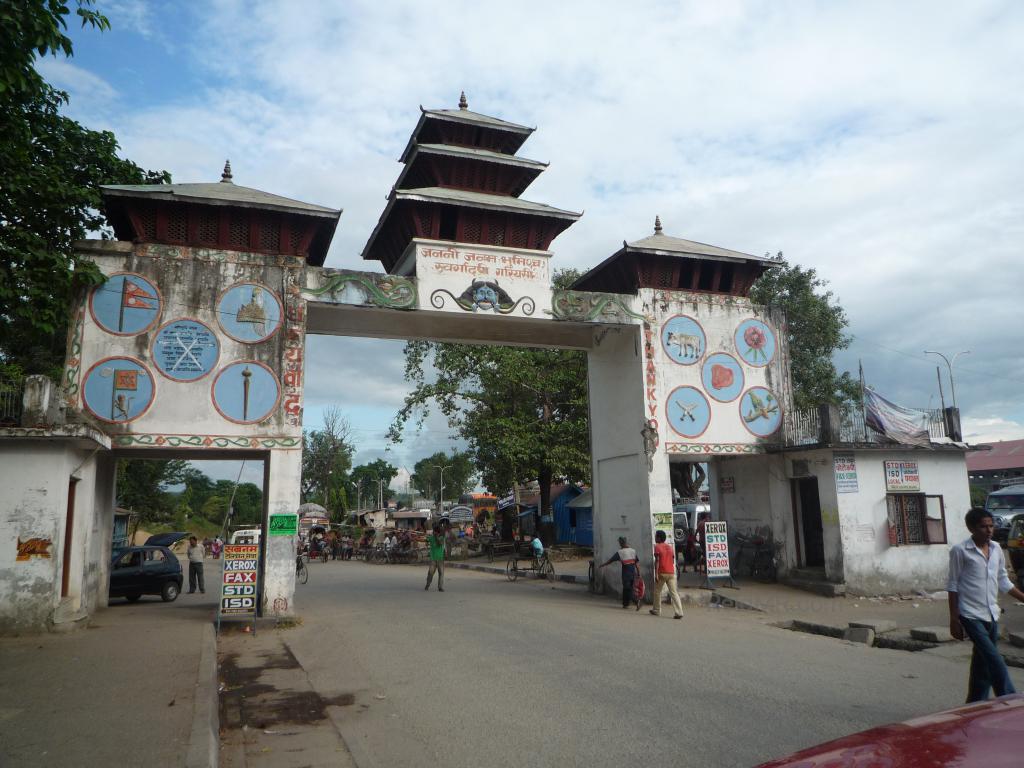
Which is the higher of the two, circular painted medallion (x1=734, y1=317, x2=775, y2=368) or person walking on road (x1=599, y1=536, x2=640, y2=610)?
circular painted medallion (x1=734, y1=317, x2=775, y2=368)

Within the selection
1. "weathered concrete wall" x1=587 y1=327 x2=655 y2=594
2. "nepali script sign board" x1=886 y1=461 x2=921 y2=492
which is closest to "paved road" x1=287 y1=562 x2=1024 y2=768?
"weathered concrete wall" x1=587 y1=327 x2=655 y2=594

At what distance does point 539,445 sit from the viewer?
1072 inches

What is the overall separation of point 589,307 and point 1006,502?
21375 millimetres

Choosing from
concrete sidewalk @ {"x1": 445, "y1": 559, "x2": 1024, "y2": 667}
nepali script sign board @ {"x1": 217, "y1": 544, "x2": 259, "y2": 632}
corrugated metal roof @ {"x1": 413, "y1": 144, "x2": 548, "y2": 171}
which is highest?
corrugated metal roof @ {"x1": 413, "y1": 144, "x2": 548, "y2": 171}

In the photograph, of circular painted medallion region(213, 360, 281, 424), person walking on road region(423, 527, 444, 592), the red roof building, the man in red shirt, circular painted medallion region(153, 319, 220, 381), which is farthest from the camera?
the red roof building

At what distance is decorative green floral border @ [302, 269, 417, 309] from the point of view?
46.0 feet

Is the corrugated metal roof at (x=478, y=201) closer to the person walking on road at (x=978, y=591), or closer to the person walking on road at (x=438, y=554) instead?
the person walking on road at (x=438, y=554)

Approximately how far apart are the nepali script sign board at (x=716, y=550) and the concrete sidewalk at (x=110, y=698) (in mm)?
10239

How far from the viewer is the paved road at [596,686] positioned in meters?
5.62

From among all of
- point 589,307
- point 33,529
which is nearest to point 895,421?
point 589,307

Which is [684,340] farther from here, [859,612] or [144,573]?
[144,573]

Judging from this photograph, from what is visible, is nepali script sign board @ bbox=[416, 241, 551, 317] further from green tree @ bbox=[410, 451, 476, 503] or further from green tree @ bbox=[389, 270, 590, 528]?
green tree @ bbox=[410, 451, 476, 503]

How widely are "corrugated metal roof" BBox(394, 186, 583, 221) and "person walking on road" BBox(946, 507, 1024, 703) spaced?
10.9m

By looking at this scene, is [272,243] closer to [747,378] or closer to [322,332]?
[322,332]
